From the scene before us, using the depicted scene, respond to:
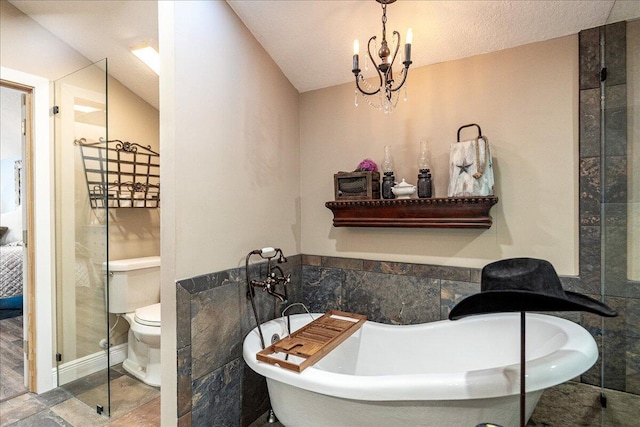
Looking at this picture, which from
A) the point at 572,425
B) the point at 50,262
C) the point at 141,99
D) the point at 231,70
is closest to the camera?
the point at 572,425

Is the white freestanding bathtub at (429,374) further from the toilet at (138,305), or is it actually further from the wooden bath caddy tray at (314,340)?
the toilet at (138,305)

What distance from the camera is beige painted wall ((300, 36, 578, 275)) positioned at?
1.71m

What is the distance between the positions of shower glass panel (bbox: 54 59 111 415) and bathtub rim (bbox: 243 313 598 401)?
5.90 ft

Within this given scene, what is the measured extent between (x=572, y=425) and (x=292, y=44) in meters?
2.72

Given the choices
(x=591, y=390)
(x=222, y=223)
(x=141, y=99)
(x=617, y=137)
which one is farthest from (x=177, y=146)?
(x=591, y=390)

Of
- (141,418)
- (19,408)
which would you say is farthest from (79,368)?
(141,418)

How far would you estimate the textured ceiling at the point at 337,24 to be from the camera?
5.35 ft

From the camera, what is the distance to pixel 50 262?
228 centimetres

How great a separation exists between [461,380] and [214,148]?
1.53 m

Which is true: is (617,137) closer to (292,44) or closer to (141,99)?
(292,44)

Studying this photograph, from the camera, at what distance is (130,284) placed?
249 cm

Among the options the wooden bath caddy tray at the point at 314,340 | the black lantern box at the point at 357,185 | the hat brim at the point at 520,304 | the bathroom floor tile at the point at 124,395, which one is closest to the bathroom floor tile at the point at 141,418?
the bathroom floor tile at the point at 124,395


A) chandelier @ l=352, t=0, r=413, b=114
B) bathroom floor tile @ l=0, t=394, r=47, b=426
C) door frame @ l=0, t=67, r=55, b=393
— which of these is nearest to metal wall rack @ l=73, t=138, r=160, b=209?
door frame @ l=0, t=67, r=55, b=393

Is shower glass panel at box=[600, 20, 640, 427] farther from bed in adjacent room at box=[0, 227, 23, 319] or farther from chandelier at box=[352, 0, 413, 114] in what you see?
bed in adjacent room at box=[0, 227, 23, 319]
